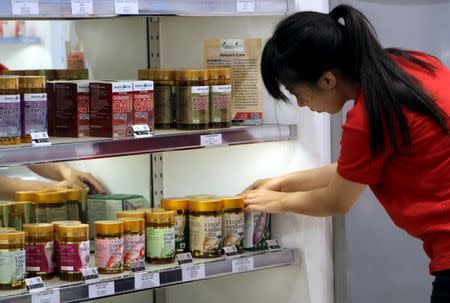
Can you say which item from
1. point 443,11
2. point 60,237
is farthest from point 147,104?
point 443,11

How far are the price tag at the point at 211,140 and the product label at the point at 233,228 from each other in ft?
0.86

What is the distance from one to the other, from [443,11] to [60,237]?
1610mm

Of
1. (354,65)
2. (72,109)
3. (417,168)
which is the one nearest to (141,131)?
(72,109)

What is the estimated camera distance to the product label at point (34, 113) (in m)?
2.78

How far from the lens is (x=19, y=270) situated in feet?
9.01

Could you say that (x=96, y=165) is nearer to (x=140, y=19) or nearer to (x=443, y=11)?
(x=140, y=19)

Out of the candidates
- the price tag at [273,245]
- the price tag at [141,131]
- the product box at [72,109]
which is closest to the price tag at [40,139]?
the product box at [72,109]

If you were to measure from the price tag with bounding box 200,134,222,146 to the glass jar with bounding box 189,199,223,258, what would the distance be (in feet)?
Result: 0.63

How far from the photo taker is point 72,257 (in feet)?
9.35

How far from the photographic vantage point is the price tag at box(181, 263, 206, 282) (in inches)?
121

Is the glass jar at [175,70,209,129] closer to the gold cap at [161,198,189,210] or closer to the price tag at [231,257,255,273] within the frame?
the gold cap at [161,198,189,210]

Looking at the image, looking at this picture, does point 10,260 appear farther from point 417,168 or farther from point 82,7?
point 417,168

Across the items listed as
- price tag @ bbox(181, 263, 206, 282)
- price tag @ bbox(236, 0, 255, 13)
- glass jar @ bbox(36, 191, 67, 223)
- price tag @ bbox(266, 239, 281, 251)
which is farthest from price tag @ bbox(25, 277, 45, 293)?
price tag @ bbox(236, 0, 255, 13)

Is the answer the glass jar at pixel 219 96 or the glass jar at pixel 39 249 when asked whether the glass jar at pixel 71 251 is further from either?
the glass jar at pixel 219 96
